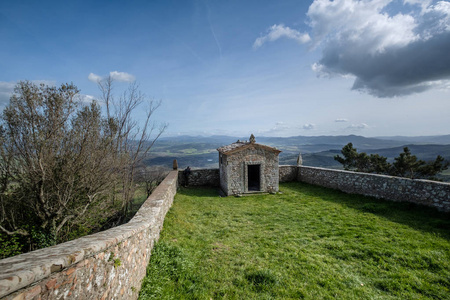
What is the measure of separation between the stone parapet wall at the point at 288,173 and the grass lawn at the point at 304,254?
7.01 meters

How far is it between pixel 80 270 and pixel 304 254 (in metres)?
5.17

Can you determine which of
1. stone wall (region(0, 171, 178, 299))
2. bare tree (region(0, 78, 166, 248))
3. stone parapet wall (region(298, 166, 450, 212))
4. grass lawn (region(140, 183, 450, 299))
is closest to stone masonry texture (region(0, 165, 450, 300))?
stone wall (region(0, 171, 178, 299))

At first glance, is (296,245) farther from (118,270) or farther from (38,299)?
(38,299)

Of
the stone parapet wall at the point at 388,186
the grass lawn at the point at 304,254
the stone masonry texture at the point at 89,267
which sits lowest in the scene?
the grass lawn at the point at 304,254

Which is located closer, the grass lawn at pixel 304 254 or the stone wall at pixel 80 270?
the stone wall at pixel 80 270

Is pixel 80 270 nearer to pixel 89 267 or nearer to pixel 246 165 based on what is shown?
pixel 89 267

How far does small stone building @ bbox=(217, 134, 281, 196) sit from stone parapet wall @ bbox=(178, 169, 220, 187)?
281cm

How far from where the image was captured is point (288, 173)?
16.3 m

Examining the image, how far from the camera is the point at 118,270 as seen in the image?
2.96 m

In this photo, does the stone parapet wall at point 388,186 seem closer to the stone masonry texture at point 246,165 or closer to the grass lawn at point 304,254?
the grass lawn at point 304,254

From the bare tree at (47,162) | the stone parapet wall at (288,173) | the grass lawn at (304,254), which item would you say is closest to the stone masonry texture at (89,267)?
the grass lawn at (304,254)

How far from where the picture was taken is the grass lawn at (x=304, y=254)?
4.04 meters

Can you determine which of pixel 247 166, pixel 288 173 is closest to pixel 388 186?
Answer: pixel 288 173

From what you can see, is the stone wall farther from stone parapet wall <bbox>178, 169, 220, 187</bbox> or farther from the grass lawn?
stone parapet wall <bbox>178, 169, 220, 187</bbox>
